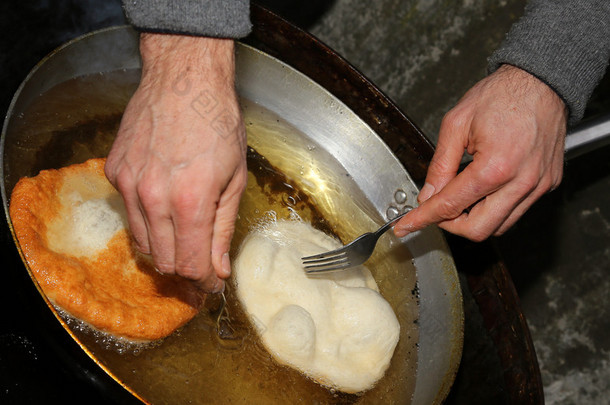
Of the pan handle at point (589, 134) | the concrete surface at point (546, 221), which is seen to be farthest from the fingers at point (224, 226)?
the concrete surface at point (546, 221)

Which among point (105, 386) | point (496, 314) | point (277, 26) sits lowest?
point (105, 386)

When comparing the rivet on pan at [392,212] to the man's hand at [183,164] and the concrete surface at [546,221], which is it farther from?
the concrete surface at [546,221]

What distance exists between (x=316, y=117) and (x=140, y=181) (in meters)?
0.59

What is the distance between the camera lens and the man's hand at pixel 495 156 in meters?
0.85

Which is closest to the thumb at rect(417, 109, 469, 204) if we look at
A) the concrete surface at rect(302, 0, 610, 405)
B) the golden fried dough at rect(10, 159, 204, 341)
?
the golden fried dough at rect(10, 159, 204, 341)

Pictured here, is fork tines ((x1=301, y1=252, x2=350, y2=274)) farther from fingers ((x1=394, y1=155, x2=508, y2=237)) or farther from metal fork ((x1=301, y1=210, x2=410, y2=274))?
fingers ((x1=394, y1=155, x2=508, y2=237))

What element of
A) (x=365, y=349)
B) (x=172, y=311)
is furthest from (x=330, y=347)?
(x=172, y=311)

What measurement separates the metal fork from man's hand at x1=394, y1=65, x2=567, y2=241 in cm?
8

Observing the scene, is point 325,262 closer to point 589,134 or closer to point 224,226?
point 224,226

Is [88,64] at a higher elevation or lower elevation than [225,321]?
higher

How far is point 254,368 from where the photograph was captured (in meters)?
0.94

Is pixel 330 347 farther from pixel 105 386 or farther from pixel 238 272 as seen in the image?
pixel 105 386

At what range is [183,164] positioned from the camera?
2.24ft

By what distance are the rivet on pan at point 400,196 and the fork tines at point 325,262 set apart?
22 centimetres
